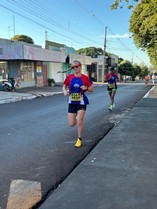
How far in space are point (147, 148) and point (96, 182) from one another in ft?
7.08

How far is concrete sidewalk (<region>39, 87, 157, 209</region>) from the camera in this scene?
143 inches

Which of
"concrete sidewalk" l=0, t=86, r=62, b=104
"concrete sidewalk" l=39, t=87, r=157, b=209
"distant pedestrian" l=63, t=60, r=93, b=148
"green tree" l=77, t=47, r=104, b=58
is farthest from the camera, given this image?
"green tree" l=77, t=47, r=104, b=58

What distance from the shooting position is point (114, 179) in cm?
439

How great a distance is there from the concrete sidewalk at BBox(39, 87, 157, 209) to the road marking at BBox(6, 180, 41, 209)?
0.62ft

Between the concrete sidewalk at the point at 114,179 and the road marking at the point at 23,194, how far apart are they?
0.62ft

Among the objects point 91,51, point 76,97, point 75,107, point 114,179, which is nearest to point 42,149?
point 75,107

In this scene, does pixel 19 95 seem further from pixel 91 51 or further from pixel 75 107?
pixel 91 51

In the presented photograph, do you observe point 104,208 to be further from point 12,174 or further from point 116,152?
point 116,152

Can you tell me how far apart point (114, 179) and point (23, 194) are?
1300 mm

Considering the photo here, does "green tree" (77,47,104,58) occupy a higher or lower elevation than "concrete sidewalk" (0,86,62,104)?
higher

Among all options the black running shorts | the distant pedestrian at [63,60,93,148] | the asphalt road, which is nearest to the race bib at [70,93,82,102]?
the distant pedestrian at [63,60,93,148]

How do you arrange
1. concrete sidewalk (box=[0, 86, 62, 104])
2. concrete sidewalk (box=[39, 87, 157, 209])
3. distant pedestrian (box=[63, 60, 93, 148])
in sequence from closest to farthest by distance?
1. concrete sidewalk (box=[39, 87, 157, 209])
2. distant pedestrian (box=[63, 60, 93, 148])
3. concrete sidewalk (box=[0, 86, 62, 104])

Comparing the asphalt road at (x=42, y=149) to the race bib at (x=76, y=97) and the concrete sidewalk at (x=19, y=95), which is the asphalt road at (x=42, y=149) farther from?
the concrete sidewalk at (x=19, y=95)

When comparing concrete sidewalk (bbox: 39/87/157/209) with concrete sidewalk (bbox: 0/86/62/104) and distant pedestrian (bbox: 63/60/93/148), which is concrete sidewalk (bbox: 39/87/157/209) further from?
concrete sidewalk (bbox: 0/86/62/104)
